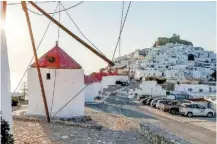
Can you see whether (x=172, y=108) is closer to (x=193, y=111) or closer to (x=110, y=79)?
(x=193, y=111)

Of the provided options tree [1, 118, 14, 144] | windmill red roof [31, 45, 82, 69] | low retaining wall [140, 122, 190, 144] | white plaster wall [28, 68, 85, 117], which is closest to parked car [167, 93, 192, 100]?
white plaster wall [28, 68, 85, 117]

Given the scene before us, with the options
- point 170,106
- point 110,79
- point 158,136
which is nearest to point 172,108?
point 170,106

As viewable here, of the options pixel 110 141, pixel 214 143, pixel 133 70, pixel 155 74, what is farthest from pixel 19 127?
pixel 133 70

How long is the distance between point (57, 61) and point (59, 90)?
5.71 feet

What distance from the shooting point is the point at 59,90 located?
1920 cm

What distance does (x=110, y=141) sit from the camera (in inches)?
496

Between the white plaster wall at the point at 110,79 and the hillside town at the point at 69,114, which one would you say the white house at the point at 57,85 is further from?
the white plaster wall at the point at 110,79

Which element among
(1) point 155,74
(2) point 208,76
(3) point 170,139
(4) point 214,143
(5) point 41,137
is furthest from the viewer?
(2) point 208,76

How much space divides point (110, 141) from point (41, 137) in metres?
2.69

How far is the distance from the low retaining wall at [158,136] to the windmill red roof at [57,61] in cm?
685

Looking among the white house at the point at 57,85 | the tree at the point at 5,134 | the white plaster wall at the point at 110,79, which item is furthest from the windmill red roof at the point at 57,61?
the white plaster wall at the point at 110,79

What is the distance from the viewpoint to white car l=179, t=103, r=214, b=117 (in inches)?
1179

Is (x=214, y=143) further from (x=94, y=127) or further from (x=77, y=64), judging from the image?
(x=77, y=64)

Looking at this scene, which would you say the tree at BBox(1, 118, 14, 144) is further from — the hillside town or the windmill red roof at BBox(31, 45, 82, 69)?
the windmill red roof at BBox(31, 45, 82, 69)
